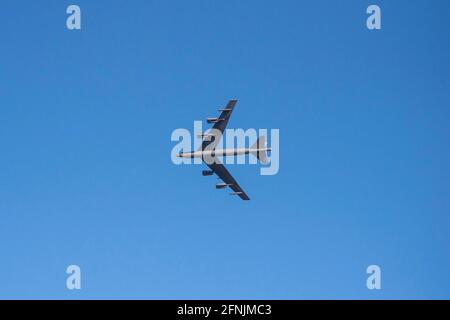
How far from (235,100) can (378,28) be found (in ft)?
69.0

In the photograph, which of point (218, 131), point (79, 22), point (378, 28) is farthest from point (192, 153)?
point (378, 28)

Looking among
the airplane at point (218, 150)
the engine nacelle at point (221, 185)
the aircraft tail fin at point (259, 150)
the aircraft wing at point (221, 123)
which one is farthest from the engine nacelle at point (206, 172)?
the aircraft tail fin at point (259, 150)

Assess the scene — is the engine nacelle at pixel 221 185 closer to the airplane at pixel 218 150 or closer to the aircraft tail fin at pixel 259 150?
the airplane at pixel 218 150

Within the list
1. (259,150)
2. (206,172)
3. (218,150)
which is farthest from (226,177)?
(259,150)

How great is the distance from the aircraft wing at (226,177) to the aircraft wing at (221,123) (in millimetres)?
3020

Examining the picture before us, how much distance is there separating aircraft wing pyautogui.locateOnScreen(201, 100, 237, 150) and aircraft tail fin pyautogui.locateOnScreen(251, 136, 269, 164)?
4811 millimetres

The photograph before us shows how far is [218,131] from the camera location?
89.3 meters

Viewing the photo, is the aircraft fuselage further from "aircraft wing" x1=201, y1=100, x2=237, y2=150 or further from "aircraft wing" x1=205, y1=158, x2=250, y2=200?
"aircraft wing" x1=205, y1=158, x2=250, y2=200

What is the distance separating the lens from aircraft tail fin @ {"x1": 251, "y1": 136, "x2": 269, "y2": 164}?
87.2 meters

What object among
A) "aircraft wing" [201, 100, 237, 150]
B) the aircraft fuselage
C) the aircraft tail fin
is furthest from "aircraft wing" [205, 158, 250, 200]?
the aircraft tail fin

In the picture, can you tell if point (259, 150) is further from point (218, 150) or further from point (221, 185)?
point (221, 185)
